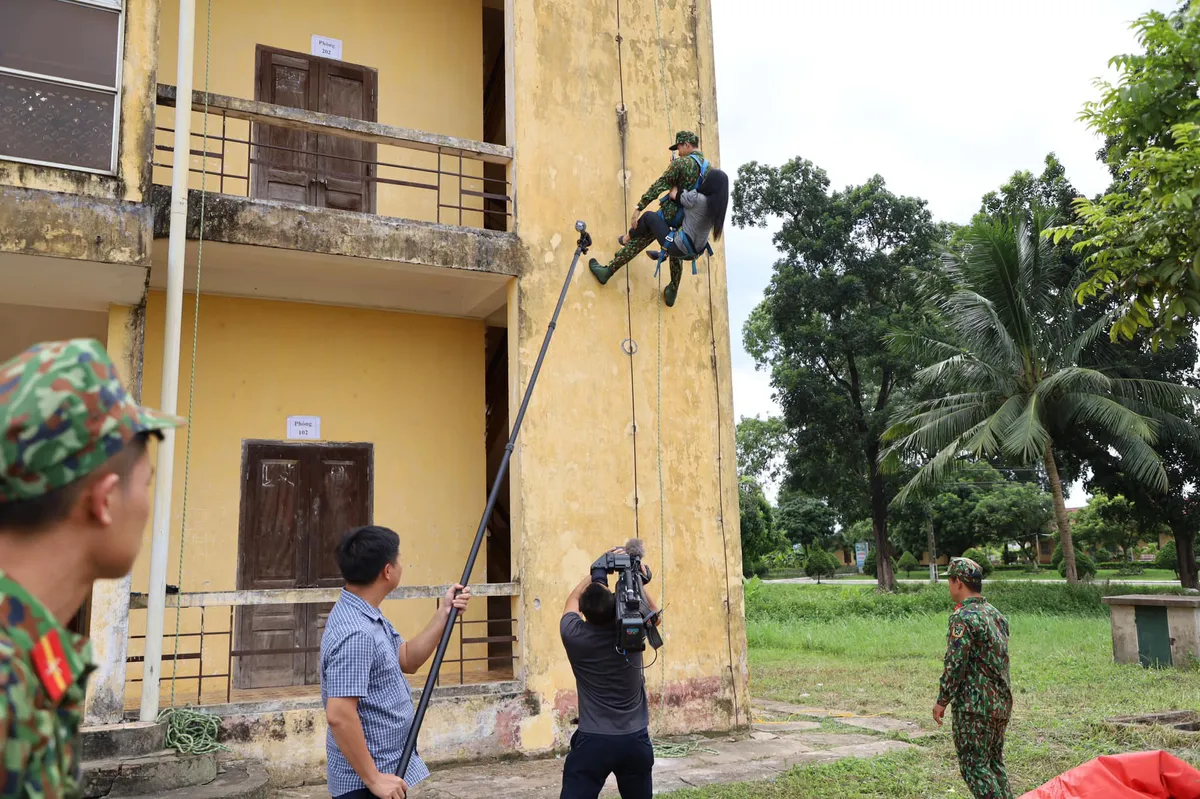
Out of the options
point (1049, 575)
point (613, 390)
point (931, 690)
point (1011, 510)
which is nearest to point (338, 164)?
point (613, 390)

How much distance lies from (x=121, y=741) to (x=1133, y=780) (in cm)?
579

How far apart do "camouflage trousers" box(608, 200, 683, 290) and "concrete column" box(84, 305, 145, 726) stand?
13.1 feet

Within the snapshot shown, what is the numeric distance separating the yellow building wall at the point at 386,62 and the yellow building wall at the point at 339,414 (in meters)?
1.26

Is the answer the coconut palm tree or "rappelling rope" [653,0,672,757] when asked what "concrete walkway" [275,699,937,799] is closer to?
"rappelling rope" [653,0,672,757]

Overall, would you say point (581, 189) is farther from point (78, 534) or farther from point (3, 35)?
point (78, 534)

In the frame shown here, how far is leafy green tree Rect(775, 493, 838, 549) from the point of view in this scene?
151ft

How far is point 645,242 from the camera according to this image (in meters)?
8.20

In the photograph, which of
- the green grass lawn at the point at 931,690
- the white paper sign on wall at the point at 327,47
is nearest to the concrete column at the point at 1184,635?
the green grass lawn at the point at 931,690

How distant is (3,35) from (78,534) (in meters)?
6.50

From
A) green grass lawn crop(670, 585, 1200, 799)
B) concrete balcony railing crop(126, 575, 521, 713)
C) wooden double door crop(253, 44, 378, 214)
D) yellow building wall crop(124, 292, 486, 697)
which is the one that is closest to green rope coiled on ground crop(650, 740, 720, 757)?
green grass lawn crop(670, 585, 1200, 799)

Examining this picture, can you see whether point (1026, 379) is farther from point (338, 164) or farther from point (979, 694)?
point (979, 694)

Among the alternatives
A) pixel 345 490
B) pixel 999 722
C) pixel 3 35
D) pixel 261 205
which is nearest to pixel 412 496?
pixel 345 490

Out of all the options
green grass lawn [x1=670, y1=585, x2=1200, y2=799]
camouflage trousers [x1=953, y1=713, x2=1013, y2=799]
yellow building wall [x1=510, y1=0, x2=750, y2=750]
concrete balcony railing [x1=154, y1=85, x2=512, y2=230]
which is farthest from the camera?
yellow building wall [x1=510, y1=0, x2=750, y2=750]

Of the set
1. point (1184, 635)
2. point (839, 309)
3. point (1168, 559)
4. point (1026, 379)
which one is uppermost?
point (839, 309)
